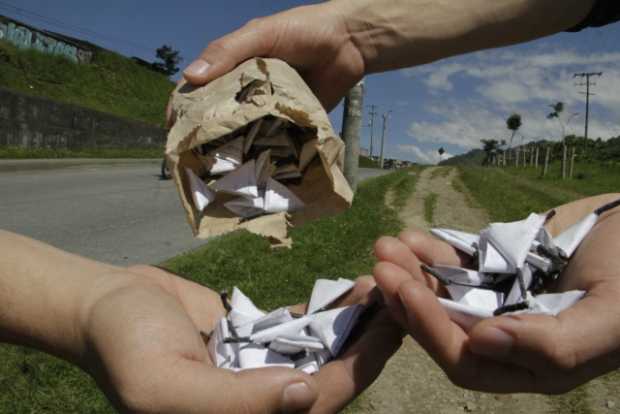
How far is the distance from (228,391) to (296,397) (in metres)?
0.15

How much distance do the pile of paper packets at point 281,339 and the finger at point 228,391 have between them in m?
0.26

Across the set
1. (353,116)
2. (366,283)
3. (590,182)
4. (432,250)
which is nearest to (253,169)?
(366,283)

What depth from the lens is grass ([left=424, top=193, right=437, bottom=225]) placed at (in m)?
9.47

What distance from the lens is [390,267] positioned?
4.63 feet

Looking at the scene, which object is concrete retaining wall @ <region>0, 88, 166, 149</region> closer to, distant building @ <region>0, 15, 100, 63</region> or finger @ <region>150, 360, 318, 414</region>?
distant building @ <region>0, 15, 100, 63</region>

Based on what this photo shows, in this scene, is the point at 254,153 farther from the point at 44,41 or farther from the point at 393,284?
the point at 44,41

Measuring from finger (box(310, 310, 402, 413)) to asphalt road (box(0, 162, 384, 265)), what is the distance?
3.94 metres

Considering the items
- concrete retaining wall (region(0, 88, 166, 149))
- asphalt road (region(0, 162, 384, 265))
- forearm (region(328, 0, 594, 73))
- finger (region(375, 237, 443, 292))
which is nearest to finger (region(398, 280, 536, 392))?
finger (region(375, 237, 443, 292))

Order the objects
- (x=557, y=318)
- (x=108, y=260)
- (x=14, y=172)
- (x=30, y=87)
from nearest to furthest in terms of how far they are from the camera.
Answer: (x=557, y=318), (x=108, y=260), (x=14, y=172), (x=30, y=87)

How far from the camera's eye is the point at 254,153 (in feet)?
5.86

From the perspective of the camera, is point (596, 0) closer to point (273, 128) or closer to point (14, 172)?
point (273, 128)

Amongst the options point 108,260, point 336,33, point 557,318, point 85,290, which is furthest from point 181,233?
point 557,318

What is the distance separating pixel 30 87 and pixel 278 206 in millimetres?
19900

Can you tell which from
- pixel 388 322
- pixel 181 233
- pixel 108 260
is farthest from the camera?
pixel 181 233
